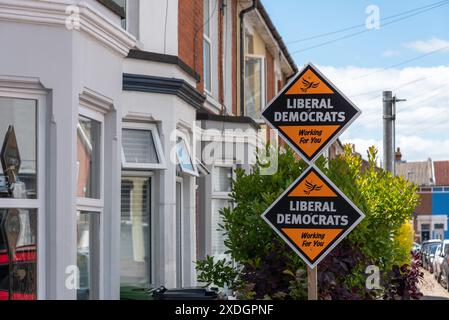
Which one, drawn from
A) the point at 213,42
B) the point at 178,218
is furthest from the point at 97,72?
the point at 213,42

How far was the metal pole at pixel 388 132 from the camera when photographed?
832 inches

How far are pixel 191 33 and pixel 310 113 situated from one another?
20.9 ft

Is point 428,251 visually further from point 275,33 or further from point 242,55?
point 242,55

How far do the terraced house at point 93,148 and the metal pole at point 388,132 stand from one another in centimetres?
949

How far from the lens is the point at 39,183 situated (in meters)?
7.19

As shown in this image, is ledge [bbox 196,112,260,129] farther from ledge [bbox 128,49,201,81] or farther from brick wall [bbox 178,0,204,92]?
ledge [bbox 128,49,201,81]

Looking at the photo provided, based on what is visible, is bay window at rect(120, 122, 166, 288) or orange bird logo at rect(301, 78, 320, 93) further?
bay window at rect(120, 122, 166, 288)

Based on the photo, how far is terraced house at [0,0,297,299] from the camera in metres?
7.09

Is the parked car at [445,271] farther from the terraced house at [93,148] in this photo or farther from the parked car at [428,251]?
the terraced house at [93,148]

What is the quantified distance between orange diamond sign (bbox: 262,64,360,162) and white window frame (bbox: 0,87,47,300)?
1853 mm

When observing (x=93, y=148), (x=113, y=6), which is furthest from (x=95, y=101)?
(x=113, y=6)

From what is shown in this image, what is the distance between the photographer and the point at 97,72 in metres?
7.91

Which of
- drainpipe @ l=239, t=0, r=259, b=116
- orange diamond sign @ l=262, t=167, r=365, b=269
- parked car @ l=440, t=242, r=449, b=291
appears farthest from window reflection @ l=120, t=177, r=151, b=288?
parked car @ l=440, t=242, r=449, b=291

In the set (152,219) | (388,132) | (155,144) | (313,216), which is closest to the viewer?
(313,216)
